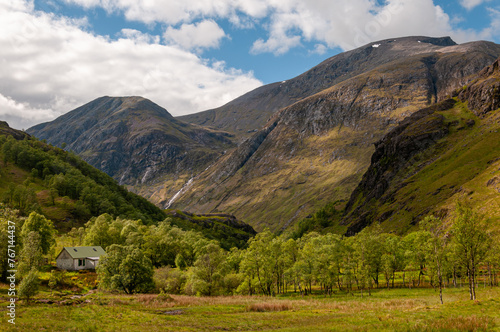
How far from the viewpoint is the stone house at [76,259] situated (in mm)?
92312

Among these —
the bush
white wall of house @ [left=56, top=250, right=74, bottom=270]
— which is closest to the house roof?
white wall of house @ [left=56, top=250, right=74, bottom=270]

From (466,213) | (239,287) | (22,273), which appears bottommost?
(239,287)

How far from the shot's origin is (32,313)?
33.6 metres

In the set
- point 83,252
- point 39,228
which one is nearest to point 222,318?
point 83,252

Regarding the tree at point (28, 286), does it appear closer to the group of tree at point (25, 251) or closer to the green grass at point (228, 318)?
the group of tree at point (25, 251)

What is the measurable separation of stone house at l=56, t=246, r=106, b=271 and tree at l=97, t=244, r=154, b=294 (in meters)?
32.8

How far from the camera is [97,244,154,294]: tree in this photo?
6253 centimetres

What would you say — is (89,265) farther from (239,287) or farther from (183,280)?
(239,287)

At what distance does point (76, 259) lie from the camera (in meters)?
92.9

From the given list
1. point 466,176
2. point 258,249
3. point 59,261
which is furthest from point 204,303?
point 466,176

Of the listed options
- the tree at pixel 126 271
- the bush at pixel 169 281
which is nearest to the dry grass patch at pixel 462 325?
the tree at pixel 126 271

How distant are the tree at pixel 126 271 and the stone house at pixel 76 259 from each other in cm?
3277

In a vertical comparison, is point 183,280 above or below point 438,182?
below

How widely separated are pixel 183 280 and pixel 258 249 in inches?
790
